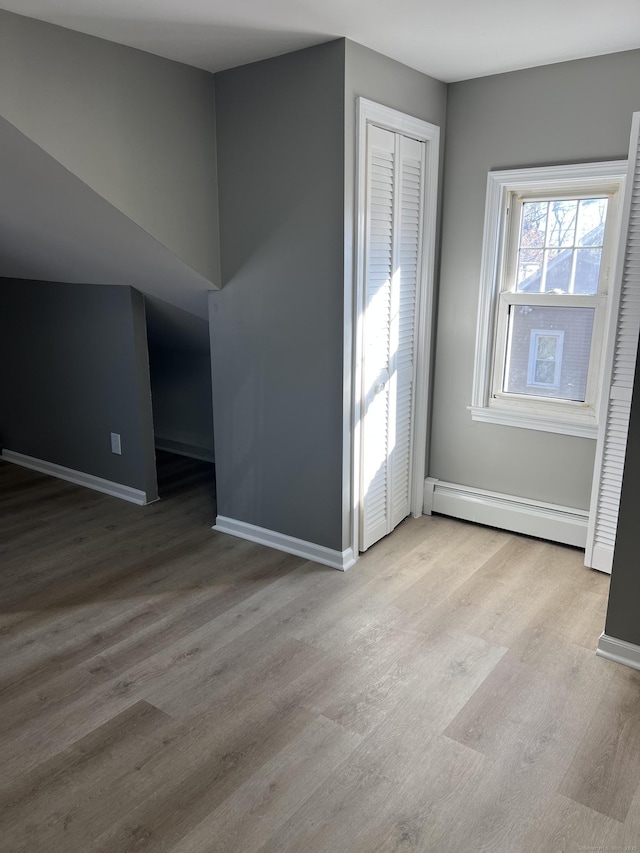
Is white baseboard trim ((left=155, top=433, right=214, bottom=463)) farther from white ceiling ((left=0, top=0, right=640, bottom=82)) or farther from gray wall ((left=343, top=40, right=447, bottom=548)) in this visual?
white ceiling ((left=0, top=0, right=640, bottom=82))

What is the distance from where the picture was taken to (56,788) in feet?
Answer: 5.77

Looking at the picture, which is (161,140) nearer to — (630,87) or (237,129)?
(237,129)

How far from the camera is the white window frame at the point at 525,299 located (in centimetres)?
284

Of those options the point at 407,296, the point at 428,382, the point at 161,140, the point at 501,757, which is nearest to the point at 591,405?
the point at 428,382

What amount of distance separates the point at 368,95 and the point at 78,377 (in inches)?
92.6

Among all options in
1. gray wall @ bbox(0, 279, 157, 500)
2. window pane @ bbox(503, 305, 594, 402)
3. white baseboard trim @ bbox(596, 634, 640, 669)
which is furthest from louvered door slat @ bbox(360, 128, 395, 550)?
gray wall @ bbox(0, 279, 157, 500)

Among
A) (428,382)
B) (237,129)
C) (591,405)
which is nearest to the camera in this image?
(237,129)

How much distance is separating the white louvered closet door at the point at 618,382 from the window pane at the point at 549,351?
0.33 m

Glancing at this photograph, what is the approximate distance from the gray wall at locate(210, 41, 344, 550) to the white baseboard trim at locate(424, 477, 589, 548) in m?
0.84

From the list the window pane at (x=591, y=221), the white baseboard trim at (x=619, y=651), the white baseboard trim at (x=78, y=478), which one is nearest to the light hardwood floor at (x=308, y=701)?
the white baseboard trim at (x=619, y=651)

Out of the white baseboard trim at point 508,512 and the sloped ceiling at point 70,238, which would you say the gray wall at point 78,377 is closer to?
the sloped ceiling at point 70,238

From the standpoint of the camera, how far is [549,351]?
3.11 metres

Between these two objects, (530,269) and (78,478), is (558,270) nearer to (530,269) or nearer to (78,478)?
(530,269)

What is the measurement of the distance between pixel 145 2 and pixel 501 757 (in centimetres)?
259
